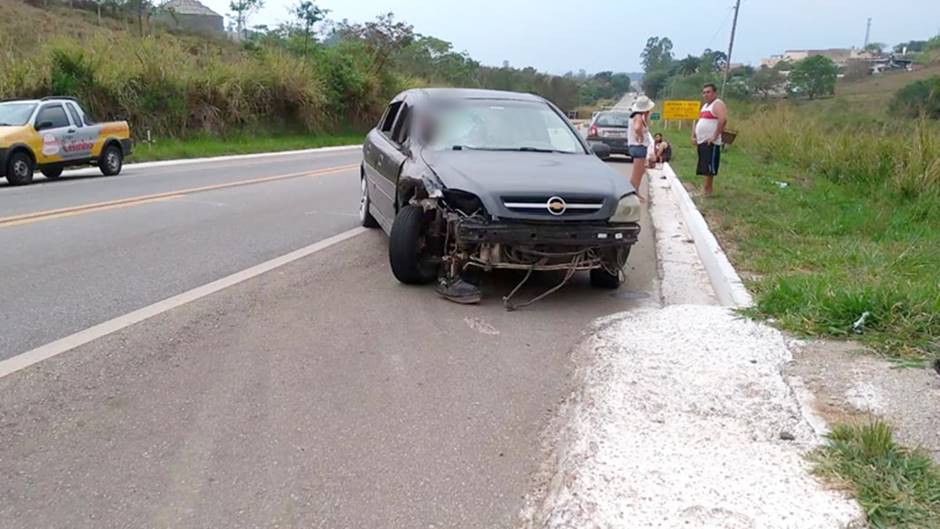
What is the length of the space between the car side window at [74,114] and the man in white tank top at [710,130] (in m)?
12.3

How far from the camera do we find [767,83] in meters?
48.9

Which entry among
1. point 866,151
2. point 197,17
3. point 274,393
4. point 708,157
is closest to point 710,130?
point 708,157

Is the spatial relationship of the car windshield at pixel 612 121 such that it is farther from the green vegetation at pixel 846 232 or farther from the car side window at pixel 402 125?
the car side window at pixel 402 125

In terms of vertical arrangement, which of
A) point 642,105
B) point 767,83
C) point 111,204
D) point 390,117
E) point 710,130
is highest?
point 767,83

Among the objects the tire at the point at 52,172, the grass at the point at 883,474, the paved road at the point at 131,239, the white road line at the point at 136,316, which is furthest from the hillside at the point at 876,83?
the grass at the point at 883,474

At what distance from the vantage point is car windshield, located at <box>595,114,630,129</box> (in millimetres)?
24672

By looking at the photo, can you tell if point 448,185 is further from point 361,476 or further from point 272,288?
point 361,476

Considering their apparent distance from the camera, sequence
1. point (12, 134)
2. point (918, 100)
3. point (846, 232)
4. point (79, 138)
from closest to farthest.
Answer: point (846, 232) → point (12, 134) → point (79, 138) → point (918, 100)

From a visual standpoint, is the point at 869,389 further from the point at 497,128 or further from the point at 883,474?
the point at 497,128

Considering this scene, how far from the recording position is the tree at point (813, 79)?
41653 millimetres

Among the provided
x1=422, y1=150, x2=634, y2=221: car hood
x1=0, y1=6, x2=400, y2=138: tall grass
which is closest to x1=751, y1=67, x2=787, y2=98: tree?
x1=0, y1=6, x2=400, y2=138: tall grass

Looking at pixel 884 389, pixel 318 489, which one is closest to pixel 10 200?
pixel 318 489

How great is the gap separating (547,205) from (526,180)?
32 cm

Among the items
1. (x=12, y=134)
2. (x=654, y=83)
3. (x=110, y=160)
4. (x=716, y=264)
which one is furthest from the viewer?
(x=654, y=83)
